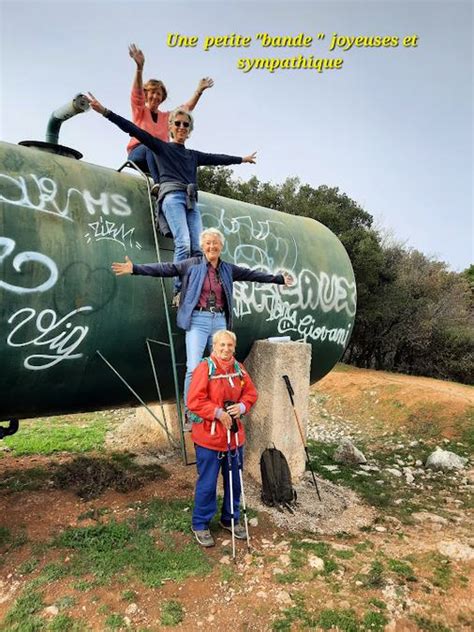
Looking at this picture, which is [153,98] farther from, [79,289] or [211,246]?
[79,289]

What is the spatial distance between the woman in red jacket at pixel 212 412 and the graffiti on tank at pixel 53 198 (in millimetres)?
1550

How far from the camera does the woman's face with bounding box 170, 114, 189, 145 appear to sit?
444 cm

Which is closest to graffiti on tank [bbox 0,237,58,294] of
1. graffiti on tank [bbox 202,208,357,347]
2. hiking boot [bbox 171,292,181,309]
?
hiking boot [bbox 171,292,181,309]

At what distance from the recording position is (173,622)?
2924mm

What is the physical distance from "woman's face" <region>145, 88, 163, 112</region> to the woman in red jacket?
2953mm

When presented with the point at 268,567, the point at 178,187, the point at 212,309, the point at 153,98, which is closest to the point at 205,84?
the point at 153,98

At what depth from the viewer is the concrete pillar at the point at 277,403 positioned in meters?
5.14

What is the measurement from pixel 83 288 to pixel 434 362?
73.4ft

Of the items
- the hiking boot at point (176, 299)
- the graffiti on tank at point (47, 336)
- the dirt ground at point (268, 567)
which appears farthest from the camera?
the hiking boot at point (176, 299)

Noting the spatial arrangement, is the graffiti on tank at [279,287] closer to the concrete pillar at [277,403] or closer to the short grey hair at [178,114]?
the concrete pillar at [277,403]

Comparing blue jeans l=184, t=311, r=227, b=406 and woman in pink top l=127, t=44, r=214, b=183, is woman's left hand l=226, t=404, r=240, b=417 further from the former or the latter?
woman in pink top l=127, t=44, r=214, b=183

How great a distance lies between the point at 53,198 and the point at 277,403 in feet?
9.98

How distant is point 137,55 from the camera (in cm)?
450

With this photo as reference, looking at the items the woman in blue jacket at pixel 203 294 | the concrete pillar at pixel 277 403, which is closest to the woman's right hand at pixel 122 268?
the woman in blue jacket at pixel 203 294
